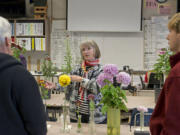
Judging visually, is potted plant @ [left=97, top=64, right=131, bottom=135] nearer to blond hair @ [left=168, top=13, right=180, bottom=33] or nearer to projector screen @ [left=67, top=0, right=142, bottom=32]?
blond hair @ [left=168, top=13, right=180, bottom=33]

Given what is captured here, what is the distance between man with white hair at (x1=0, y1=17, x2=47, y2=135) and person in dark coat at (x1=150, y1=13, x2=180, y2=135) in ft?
1.86

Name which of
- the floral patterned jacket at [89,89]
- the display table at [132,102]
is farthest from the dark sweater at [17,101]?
the display table at [132,102]

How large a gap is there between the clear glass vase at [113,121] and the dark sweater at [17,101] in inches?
28.8

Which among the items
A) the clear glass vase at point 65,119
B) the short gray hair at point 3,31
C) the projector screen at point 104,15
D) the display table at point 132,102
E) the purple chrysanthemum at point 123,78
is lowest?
the display table at point 132,102

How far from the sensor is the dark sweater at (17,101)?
41.6 inches

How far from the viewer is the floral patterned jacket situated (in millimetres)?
2186

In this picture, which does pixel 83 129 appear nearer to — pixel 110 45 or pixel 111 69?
pixel 111 69

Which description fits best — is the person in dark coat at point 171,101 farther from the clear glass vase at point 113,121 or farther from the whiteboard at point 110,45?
the whiteboard at point 110,45

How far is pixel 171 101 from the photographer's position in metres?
1.08

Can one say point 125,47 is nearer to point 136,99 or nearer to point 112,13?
point 112,13

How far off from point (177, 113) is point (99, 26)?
161 inches

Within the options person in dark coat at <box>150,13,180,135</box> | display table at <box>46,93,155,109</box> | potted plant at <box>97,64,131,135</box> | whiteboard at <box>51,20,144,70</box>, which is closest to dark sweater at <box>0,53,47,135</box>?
person in dark coat at <box>150,13,180,135</box>

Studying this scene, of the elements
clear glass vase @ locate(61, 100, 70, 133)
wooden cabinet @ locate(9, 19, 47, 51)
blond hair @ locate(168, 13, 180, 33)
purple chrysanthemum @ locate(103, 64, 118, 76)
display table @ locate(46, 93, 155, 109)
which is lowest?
display table @ locate(46, 93, 155, 109)

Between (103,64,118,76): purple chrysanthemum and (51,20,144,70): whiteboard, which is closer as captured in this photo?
(103,64,118,76): purple chrysanthemum
